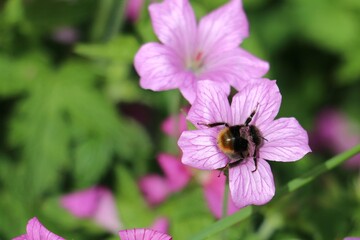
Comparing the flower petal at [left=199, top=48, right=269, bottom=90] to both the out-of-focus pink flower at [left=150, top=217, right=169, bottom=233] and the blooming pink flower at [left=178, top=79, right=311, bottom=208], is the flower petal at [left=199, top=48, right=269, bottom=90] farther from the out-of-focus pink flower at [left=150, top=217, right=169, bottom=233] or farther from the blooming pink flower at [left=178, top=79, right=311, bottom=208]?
the out-of-focus pink flower at [left=150, top=217, right=169, bottom=233]

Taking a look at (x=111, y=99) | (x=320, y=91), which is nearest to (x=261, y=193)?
(x=111, y=99)

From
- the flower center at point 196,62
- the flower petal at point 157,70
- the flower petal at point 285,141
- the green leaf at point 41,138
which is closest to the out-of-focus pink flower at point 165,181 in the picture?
the green leaf at point 41,138

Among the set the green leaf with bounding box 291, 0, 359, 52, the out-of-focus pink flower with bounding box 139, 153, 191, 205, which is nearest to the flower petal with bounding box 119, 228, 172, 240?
the out-of-focus pink flower with bounding box 139, 153, 191, 205

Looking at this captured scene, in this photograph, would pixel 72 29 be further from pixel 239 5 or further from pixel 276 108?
pixel 276 108

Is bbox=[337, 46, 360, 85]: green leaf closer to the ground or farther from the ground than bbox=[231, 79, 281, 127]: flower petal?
closer to the ground

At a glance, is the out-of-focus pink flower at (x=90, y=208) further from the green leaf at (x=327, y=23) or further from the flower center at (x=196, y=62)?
the green leaf at (x=327, y=23)

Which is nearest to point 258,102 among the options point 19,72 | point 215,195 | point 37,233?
point 37,233

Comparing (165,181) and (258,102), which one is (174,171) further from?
(258,102)
